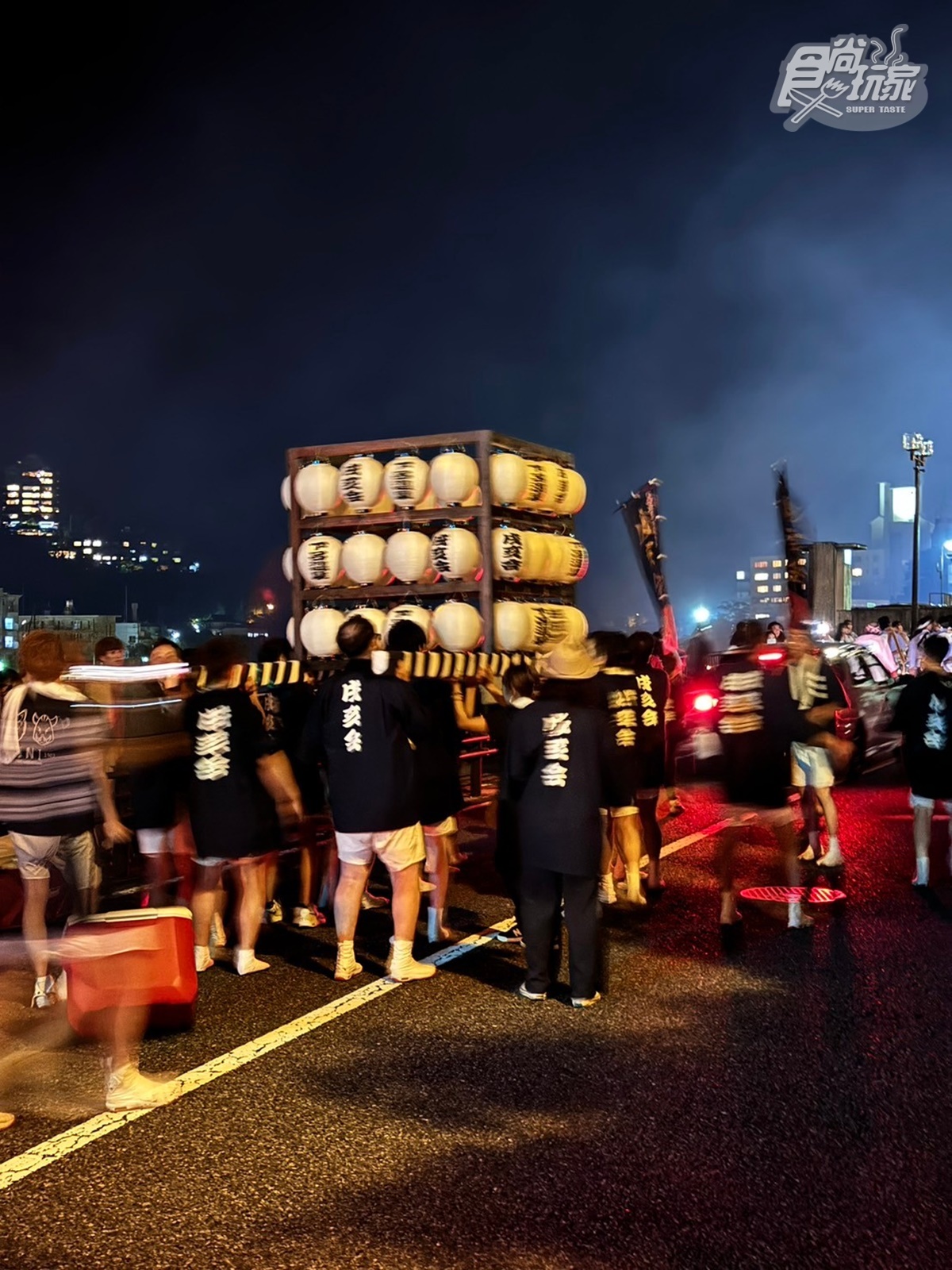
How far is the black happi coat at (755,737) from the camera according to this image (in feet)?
22.9

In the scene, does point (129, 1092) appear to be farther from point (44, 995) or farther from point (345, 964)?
point (345, 964)

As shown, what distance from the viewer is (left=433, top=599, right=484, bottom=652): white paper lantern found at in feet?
34.0

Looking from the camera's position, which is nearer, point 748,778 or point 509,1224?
point 509,1224

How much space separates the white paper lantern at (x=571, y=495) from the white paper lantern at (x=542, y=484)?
0.49 ft

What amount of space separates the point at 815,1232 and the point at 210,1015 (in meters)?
3.35

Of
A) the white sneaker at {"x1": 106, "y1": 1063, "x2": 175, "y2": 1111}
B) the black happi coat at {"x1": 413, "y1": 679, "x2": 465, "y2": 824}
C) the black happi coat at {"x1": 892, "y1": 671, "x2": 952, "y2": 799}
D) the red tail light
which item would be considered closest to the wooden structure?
the red tail light

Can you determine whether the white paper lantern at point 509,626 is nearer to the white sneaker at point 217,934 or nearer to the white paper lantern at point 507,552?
the white paper lantern at point 507,552

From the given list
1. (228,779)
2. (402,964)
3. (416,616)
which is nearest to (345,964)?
(402,964)

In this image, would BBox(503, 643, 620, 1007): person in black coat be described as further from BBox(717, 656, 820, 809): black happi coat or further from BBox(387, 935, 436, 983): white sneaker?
BBox(717, 656, 820, 809): black happi coat

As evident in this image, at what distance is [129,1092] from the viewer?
445 cm

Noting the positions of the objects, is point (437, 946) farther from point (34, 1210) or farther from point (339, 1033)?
point (34, 1210)

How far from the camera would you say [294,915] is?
25.4 feet

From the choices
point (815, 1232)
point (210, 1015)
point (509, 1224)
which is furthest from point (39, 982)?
point (815, 1232)

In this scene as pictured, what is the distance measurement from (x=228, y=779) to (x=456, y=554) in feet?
15.7
